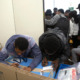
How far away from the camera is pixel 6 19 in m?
2.53

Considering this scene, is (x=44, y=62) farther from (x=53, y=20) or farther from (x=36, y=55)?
(x=53, y=20)

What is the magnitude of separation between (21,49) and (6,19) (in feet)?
4.86

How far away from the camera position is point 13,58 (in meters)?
1.62

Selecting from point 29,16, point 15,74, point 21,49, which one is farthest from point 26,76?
point 29,16

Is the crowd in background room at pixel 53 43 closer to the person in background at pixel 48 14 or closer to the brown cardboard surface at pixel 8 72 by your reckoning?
the person in background at pixel 48 14

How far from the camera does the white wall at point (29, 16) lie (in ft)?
7.18

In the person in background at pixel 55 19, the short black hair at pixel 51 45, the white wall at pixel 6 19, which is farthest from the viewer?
the white wall at pixel 6 19

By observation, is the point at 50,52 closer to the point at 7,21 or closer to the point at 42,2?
the point at 42,2

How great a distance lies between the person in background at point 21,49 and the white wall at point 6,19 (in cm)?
109

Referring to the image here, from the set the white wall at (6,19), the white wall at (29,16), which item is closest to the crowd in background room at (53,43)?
the white wall at (29,16)

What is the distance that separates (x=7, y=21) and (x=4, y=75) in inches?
68.1

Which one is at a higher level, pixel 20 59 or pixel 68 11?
pixel 68 11

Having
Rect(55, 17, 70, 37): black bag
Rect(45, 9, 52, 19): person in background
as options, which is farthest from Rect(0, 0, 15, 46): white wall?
Rect(55, 17, 70, 37): black bag

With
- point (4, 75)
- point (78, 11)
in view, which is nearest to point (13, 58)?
point (4, 75)
